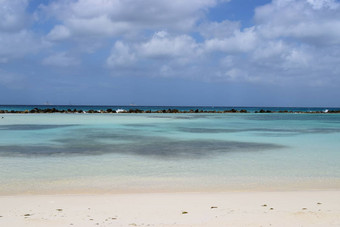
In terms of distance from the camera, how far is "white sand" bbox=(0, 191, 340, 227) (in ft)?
16.5

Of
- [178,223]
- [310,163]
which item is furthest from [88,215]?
[310,163]

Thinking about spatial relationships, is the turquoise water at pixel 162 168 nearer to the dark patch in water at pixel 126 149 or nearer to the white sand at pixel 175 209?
the dark patch in water at pixel 126 149

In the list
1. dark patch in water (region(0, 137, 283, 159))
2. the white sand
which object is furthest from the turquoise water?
the white sand

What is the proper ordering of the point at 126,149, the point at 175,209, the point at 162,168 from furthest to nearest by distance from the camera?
the point at 126,149 < the point at 162,168 < the point at 175,209

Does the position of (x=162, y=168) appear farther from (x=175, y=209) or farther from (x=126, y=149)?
(x=126, y=149)

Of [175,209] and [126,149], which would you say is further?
[126,149]

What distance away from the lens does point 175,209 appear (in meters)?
5.63

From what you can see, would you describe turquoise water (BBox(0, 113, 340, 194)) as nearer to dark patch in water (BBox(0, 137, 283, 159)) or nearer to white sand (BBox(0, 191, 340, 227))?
dark patch in water (BBox(0, 137, 283, 159))

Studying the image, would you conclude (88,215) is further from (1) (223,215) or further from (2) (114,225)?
(1) (223,215)

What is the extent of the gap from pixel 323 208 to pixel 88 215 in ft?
11.8

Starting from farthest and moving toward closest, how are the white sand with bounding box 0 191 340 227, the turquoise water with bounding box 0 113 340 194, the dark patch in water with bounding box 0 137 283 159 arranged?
the dark patch in water with bounding box 0 137 283 159, the turquoise water with bounding box 0 113 340 194, the white sand with bounding box 0 191 340 227

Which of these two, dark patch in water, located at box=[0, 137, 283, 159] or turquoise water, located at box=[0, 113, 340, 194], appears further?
dark patch in water, located at box=[0, 137, 283, 159]

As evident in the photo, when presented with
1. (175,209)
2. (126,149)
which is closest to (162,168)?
(175,209)

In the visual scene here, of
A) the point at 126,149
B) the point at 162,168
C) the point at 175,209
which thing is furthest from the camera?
the point at 126,149
